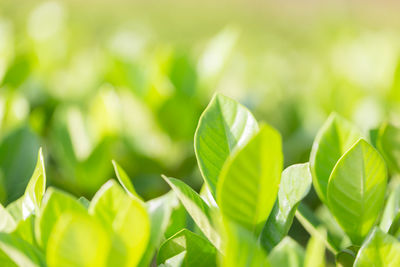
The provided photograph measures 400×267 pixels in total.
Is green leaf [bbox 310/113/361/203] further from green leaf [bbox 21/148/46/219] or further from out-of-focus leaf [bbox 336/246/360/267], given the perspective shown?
green leaf [bbox 21/148/46/219]

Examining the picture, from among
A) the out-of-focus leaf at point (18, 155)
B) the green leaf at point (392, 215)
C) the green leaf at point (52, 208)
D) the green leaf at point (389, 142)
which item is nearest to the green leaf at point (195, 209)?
the green leaf at point (52, 208)

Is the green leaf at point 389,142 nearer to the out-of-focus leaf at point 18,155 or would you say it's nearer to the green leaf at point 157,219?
the green leaf at point 157,219

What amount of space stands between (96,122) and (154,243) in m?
0.81

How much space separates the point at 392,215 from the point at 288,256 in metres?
0.28

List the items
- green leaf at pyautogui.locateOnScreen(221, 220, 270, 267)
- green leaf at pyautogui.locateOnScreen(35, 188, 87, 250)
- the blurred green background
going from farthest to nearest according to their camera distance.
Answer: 1. the blurred green background
2. green leaf at pyautogui.locateOnScreen(35, 188, 87, 250)
3. green leaf at pyautogui.locateOnScreen(221, 220, 270, 267)

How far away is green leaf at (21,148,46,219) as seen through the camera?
762 mm

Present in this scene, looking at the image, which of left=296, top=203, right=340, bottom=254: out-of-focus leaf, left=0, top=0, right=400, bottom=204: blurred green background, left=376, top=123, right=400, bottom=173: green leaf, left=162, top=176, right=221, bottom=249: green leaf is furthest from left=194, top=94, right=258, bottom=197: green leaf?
left=0, top=0, right=400, bottom=204: blurred green background

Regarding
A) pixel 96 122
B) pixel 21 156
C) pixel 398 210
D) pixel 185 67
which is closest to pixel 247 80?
pixel 185 67

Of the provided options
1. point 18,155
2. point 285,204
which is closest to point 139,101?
point 18,155

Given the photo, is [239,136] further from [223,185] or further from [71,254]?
[71,254]

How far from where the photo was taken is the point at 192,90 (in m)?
1.68

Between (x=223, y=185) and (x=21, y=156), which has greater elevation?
(x=223, y=185)

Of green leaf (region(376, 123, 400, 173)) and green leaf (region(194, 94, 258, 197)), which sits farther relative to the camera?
green leaf (region(376, 123, 400, 173))

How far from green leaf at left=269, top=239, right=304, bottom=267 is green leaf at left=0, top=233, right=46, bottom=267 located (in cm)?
29
